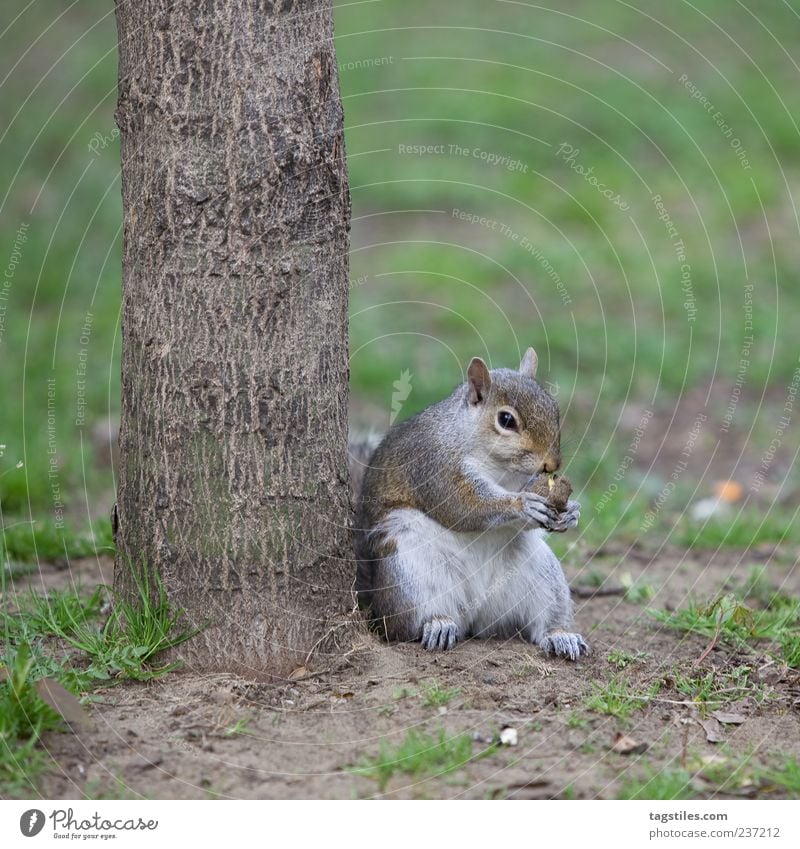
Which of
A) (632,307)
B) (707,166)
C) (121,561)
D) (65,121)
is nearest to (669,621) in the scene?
(121,561)

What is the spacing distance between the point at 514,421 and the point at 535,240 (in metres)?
4.05

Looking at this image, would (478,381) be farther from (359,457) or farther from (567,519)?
(359,457)

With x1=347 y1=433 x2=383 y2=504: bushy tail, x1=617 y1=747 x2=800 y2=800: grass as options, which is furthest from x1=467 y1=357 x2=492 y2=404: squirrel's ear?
x1=617 y1=747 x2=800 y2=800: grass

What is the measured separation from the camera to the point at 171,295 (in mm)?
3061

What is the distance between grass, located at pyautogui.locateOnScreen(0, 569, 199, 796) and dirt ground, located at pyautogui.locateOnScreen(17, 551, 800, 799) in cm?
6

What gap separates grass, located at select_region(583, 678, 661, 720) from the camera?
3041mm

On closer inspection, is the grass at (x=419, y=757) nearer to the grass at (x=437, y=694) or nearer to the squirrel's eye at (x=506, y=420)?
the grass at (x=437, y=694)

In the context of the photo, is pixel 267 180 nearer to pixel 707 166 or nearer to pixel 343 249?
pixel 343 249

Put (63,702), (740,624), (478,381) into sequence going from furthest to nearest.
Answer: (740,624)
(478,381)
(63,702)

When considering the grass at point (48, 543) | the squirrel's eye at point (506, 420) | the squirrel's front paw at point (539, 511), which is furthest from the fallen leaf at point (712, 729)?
the grass at point (48, 543)

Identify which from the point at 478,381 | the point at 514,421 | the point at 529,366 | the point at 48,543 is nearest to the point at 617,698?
the point at 514,421

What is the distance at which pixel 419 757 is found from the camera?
8.96ft

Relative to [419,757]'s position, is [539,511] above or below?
above
